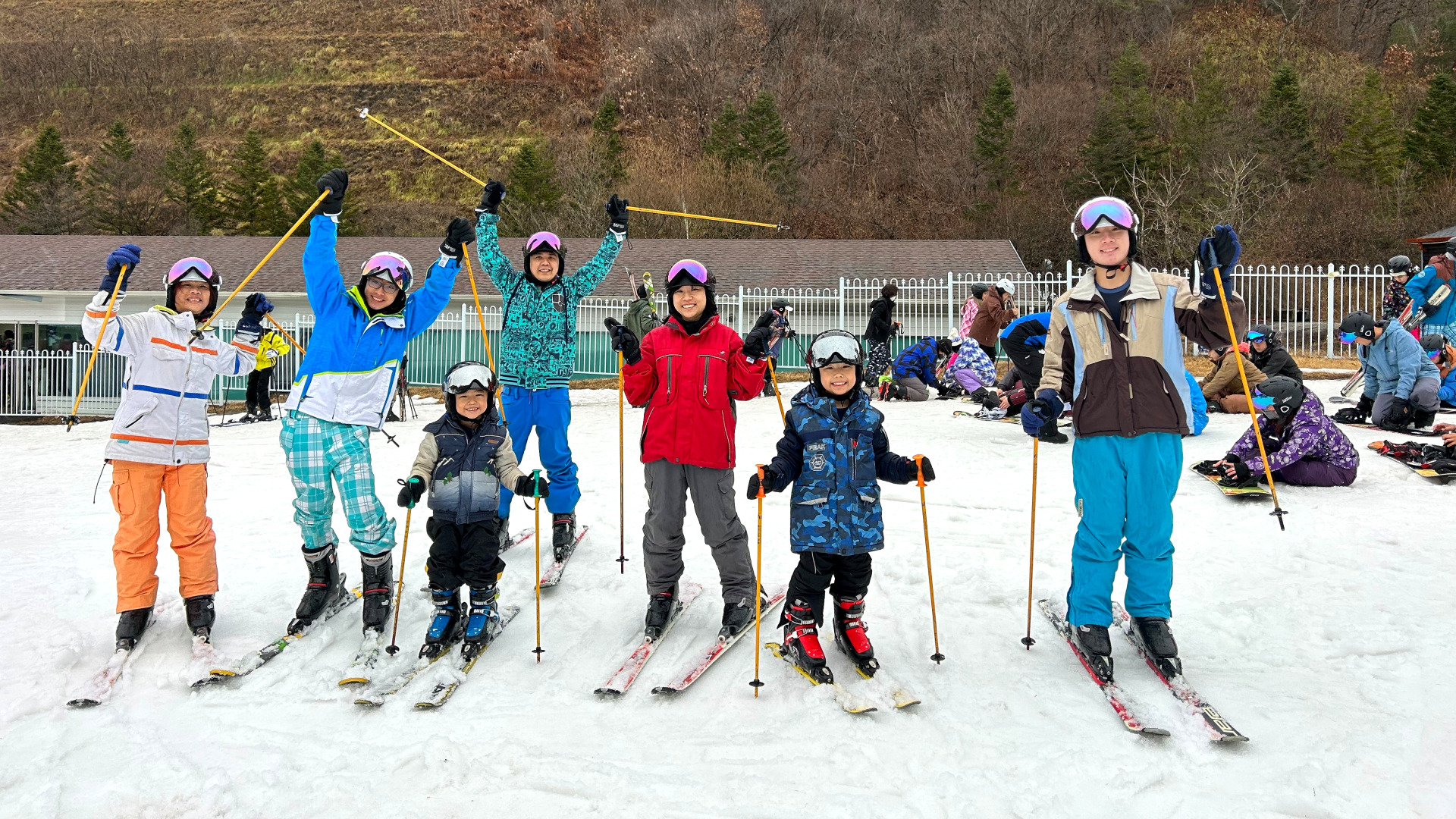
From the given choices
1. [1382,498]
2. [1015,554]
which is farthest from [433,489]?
[1382,498]

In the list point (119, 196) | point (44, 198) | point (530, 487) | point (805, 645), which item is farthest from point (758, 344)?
point (119, 196)

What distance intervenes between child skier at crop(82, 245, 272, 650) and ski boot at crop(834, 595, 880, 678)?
292 cm

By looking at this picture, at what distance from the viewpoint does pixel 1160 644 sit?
3564mm

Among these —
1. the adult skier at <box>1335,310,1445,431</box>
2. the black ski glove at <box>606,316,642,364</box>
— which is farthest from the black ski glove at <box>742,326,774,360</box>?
the adult skier at <box>1335,310,1445,431</box>

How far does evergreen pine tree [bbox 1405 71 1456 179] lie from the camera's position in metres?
29.8

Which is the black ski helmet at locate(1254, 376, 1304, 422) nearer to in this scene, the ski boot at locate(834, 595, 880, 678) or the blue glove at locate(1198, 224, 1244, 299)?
the blue glove at locate(1198, 224, 1244, 299)

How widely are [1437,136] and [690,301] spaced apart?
37.0m

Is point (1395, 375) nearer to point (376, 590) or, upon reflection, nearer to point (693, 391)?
point (693, 391)

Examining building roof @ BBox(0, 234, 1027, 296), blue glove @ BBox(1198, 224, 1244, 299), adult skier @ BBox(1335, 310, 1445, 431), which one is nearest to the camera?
blue glove @ BBox(1198, 224, 1244, 299)

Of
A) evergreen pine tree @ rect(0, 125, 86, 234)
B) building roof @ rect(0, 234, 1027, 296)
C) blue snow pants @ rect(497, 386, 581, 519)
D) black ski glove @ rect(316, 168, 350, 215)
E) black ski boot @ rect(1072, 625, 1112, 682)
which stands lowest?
black ski boot @ rect(1072, 625, 1112, 682)

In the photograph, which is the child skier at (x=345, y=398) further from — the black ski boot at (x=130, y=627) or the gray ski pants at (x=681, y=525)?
the gray ski pants at (x=681, y=525)

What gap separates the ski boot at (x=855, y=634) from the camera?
12.0 feet

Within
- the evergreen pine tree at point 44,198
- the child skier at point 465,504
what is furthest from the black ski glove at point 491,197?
the evergreen pine tree at point 44,198

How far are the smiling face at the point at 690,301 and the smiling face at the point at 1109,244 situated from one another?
1.71 metres
